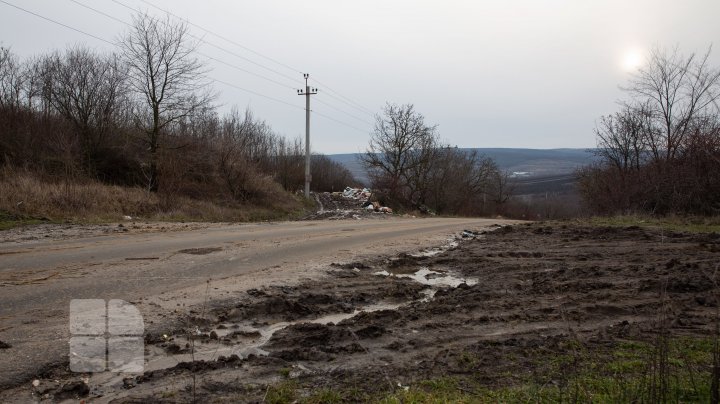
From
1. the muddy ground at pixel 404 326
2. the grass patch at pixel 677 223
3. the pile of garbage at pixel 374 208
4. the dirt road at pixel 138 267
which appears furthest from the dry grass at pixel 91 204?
the grass patch at pixel 677 223

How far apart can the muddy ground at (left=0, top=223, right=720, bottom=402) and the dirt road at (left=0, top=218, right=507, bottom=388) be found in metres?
0.53

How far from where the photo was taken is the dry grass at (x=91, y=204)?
1627cm

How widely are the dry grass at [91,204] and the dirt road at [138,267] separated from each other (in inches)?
122

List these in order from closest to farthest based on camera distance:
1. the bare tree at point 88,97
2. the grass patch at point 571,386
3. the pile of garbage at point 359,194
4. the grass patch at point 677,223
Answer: the grass patch at point 571,386
the grass patch at point 677,223
the bare tree at point 88,97
the pile of garbage at point 359,194

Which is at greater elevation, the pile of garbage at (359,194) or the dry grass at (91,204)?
the dry grass at (91,204)

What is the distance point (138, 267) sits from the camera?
8.09m

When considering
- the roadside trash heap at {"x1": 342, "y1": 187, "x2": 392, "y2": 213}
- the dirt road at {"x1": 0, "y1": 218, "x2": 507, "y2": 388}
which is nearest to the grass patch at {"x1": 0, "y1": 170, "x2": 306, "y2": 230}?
the dirt road at {"x1": 0, "y1": 218, "x2": 507, "y2": 388}

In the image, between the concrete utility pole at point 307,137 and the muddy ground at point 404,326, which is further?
the concrete utility pole at point 307,137

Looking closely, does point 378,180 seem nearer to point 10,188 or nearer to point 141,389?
point 10,188

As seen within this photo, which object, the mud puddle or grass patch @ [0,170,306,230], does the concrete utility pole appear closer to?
grass patch @ [0,170,306,230]

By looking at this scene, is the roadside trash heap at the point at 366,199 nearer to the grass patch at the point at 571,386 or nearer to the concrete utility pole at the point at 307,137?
the concrete utility pole at the point at 307,137

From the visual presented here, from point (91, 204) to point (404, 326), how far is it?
55.7 feet

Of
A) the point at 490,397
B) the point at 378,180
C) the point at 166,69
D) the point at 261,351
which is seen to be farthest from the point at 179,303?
the point at 378,180

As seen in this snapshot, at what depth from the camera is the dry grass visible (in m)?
16.3
